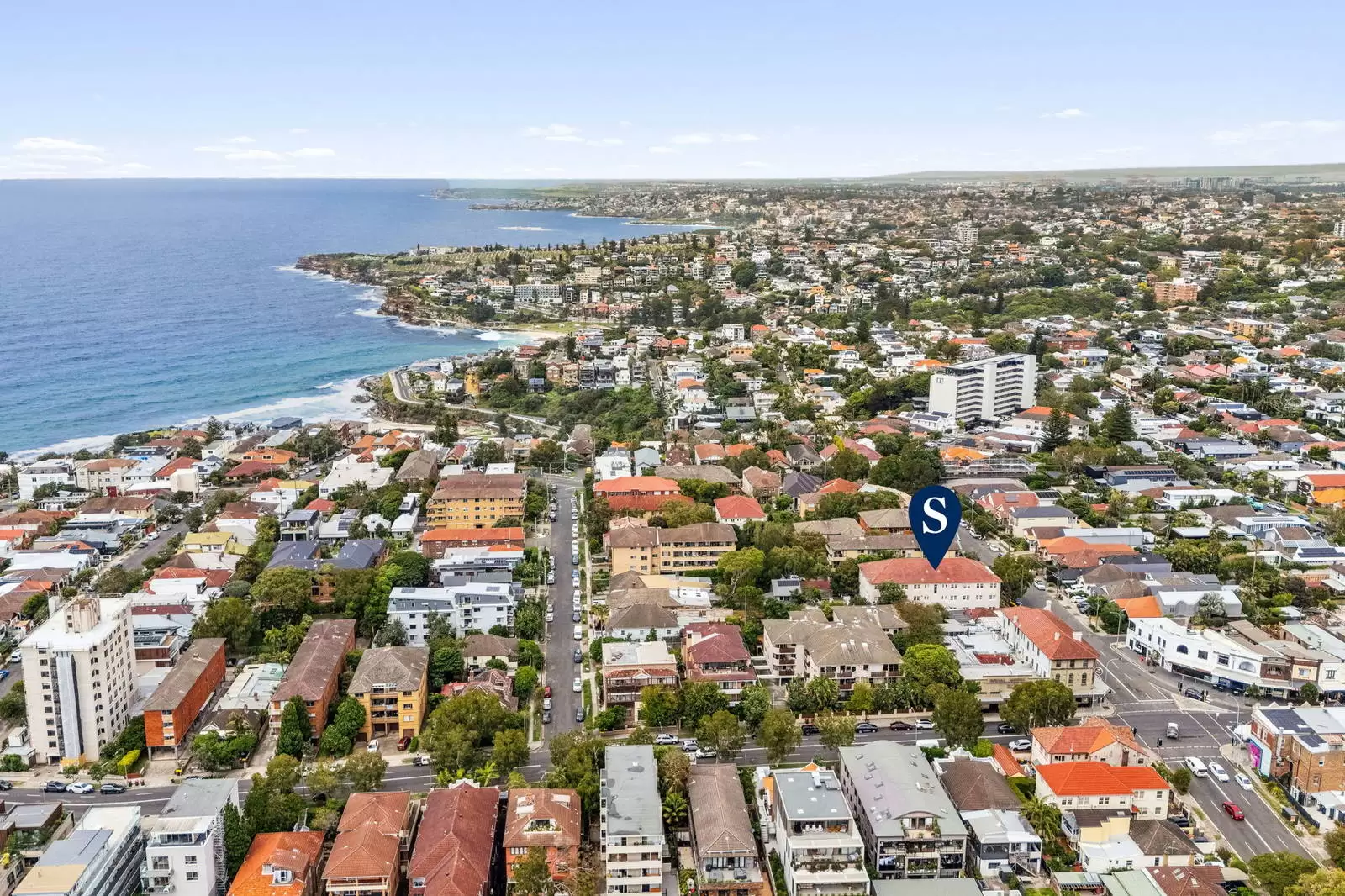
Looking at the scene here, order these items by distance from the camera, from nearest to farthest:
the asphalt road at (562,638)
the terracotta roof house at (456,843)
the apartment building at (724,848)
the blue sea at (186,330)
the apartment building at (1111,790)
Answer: the terracotta roof house at (456,843)
the apartment building at (724,848)
the apartment building at (1111,790)
the asphalt road at (562,638)
the blue sea at (186,330)

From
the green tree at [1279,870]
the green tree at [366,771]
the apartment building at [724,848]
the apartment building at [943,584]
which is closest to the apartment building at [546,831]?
the apartment building at [724,848]

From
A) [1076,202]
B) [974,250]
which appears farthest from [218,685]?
[1076,202]

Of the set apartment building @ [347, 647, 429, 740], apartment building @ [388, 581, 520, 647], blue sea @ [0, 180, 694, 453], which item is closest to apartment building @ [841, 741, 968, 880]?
apartment building @ [347, 647, 429, 740]

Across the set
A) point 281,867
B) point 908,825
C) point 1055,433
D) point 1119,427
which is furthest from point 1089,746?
point 1119,427

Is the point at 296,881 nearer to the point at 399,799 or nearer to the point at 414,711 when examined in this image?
the point at 399,799

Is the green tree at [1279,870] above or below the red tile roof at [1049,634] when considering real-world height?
below

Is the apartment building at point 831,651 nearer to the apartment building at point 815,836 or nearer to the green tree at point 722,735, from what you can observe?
the green tree at point 722,735

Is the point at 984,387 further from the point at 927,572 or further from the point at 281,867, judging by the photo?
the point at 281,867
